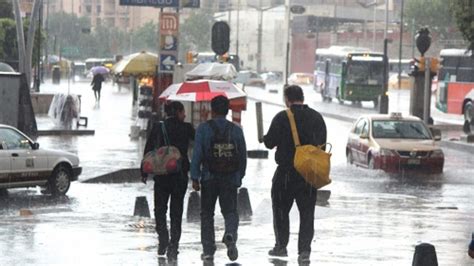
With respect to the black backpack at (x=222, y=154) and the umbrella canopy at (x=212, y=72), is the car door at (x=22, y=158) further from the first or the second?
the black backpack at (x=222, y=154)

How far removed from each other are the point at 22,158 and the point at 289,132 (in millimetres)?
10474

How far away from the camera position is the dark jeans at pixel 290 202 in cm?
1409

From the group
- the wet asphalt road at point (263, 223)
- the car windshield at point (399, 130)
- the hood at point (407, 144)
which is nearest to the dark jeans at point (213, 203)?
the wet asphalt road at point (263, 223)

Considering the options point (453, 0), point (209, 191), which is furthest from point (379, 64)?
point (209, 191)

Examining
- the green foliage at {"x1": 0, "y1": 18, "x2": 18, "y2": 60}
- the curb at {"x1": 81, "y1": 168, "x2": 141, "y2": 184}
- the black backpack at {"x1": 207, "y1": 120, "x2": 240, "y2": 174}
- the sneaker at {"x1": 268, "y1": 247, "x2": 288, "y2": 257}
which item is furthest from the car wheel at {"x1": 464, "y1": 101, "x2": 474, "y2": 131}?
the black backpack at {"x1": 207, "y1": 120, "x2": 240, "y2": 174}

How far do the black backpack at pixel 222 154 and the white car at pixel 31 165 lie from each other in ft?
33.3

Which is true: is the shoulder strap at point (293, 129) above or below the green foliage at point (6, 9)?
above

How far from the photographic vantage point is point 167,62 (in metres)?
34.2

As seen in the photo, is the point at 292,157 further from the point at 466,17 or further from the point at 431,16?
the point at 431,16

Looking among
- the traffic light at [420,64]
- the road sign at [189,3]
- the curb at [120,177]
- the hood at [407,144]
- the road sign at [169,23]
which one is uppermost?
the road sign at [189,3]

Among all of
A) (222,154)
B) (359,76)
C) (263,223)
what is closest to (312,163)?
(222,154)

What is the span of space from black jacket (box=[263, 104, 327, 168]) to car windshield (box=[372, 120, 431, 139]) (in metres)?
16.8

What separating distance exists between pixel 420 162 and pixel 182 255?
1568 cm

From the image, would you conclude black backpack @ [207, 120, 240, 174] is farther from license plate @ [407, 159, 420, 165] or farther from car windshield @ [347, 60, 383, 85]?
car windshield @ [347, 60, 383, 85]
